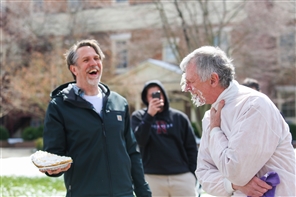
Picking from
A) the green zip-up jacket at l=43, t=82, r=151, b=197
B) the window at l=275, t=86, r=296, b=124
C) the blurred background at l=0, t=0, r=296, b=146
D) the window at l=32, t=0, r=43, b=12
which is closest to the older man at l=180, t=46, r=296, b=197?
the green zip-up jacket at l=43, t=82, r=151, b=197

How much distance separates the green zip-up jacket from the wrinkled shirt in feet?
3.33

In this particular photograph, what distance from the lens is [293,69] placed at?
822 inches

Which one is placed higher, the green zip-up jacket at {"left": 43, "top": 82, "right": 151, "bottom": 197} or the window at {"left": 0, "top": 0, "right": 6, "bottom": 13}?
the window at {"left": 0, "top": 0, "right": 6, "bottom": 13}

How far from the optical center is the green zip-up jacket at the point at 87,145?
325 cm

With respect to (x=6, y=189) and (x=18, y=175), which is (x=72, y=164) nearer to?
(x=6, y=189)

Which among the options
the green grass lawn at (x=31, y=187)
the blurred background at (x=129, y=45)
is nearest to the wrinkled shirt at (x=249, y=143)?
the green grass lawn at (x=31, y=187)

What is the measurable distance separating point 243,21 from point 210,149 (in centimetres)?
1669

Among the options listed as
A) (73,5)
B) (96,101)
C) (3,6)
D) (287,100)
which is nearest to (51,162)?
(96,101)

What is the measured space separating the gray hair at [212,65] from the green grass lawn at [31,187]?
4.56m

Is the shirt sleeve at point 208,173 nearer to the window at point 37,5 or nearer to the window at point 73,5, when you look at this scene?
the window at point 73,5

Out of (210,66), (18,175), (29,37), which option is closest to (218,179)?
(210,66)

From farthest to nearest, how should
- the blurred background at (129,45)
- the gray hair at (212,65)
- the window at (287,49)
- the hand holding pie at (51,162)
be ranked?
the window at (287,49)
the blurred background at (129,45)
the hand holding pie at (51,162)
the gray hair at (212,65)

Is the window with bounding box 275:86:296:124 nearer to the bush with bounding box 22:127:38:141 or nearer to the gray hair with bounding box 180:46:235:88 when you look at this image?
the bush with bounding box 22:127:38:141

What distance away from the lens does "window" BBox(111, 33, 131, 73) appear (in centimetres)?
2245
